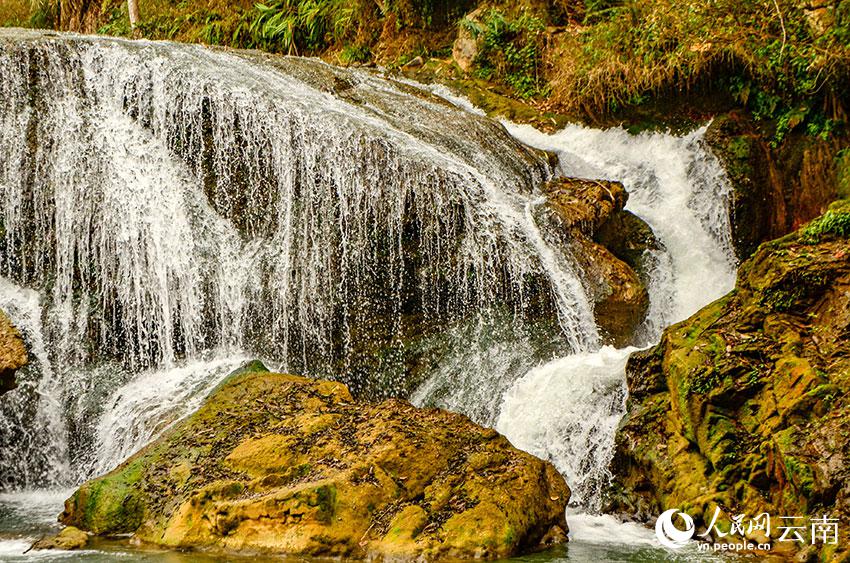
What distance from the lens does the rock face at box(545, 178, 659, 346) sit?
396 inches

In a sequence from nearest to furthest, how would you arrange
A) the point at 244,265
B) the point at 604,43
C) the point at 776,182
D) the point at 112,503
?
1. the point at 112,503
2. the point at 244,265
3. the point at 776,182
4. the point at 604,43

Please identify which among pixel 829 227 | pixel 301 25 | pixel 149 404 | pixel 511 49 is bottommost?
pixel 149 404

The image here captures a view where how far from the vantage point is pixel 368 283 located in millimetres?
10094

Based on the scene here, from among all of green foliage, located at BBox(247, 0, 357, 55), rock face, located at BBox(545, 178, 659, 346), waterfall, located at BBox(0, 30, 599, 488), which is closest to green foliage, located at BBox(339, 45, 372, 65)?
green foliage, located at BBox(247, 0, 357, 55)

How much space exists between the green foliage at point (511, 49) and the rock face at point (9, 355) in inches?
391

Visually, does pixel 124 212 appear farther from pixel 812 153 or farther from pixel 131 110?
pixel 812 153

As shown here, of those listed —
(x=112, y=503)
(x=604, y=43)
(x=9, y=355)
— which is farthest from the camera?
(x=604, y=43)

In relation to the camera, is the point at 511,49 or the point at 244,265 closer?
the point at 244,265

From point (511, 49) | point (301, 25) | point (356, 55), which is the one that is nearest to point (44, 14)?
point (301, 25)

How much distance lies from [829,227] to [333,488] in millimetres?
4762

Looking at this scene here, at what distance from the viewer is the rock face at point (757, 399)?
6.11 metres

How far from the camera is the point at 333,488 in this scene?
6020mm

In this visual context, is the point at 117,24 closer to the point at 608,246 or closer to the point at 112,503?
the point at 608,246

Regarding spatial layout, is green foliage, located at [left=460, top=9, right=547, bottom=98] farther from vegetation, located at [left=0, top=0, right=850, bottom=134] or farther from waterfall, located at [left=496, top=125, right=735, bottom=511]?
waterfall, located at [left=496, top=125, right=735, bottom=511]
